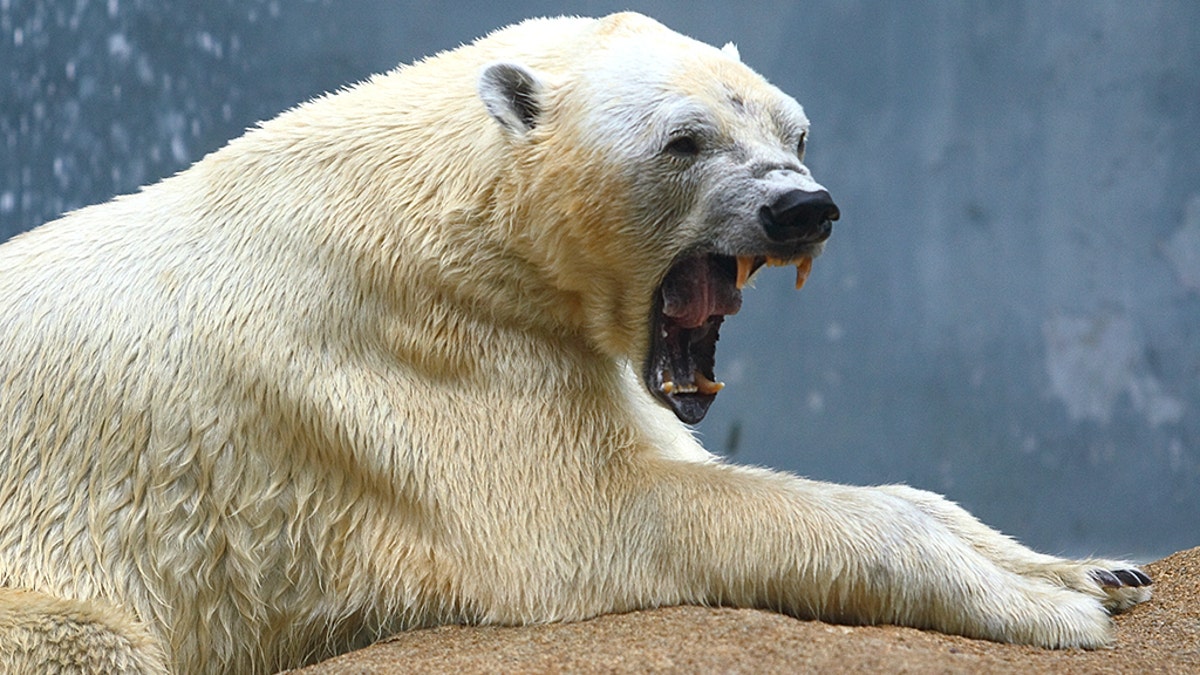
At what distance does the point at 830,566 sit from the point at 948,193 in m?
4.81

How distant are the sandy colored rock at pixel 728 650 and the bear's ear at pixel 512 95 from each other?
1431mm

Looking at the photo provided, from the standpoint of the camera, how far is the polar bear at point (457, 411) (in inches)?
156

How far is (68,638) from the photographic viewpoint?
3.86 metres

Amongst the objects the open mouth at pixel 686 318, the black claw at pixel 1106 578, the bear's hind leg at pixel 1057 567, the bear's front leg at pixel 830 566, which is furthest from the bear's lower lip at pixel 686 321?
the black claw at pixel 1106 578

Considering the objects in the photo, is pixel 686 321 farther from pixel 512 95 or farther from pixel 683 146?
pixel 512 95

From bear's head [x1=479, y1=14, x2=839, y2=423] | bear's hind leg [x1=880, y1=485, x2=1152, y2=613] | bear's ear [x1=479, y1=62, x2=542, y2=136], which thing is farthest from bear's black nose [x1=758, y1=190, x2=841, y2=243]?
bear's hind leg [x1=880, y1=485, x2=1152, y2=613]

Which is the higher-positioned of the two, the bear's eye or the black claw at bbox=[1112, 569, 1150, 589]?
the bear's eye

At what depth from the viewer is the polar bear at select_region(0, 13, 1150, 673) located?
3973 millimetres

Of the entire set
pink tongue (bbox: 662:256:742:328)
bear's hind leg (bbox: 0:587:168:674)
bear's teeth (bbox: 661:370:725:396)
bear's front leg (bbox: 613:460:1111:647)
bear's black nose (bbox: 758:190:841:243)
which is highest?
bear's black nose (bbox: 758:190:841:243)

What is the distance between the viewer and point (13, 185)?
823cm

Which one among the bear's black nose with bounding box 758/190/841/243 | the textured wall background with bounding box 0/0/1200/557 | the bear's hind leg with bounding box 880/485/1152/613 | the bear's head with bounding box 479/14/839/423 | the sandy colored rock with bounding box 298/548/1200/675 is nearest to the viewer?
the sandy colored rock with bounding box 298/548/1200/675

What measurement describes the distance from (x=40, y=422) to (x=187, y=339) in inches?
19.4

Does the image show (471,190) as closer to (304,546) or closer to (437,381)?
(437,381)

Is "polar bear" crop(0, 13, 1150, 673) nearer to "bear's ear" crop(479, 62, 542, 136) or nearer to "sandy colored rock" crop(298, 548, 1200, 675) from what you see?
"bear's ear" crop(479, 62, 542, 136)
